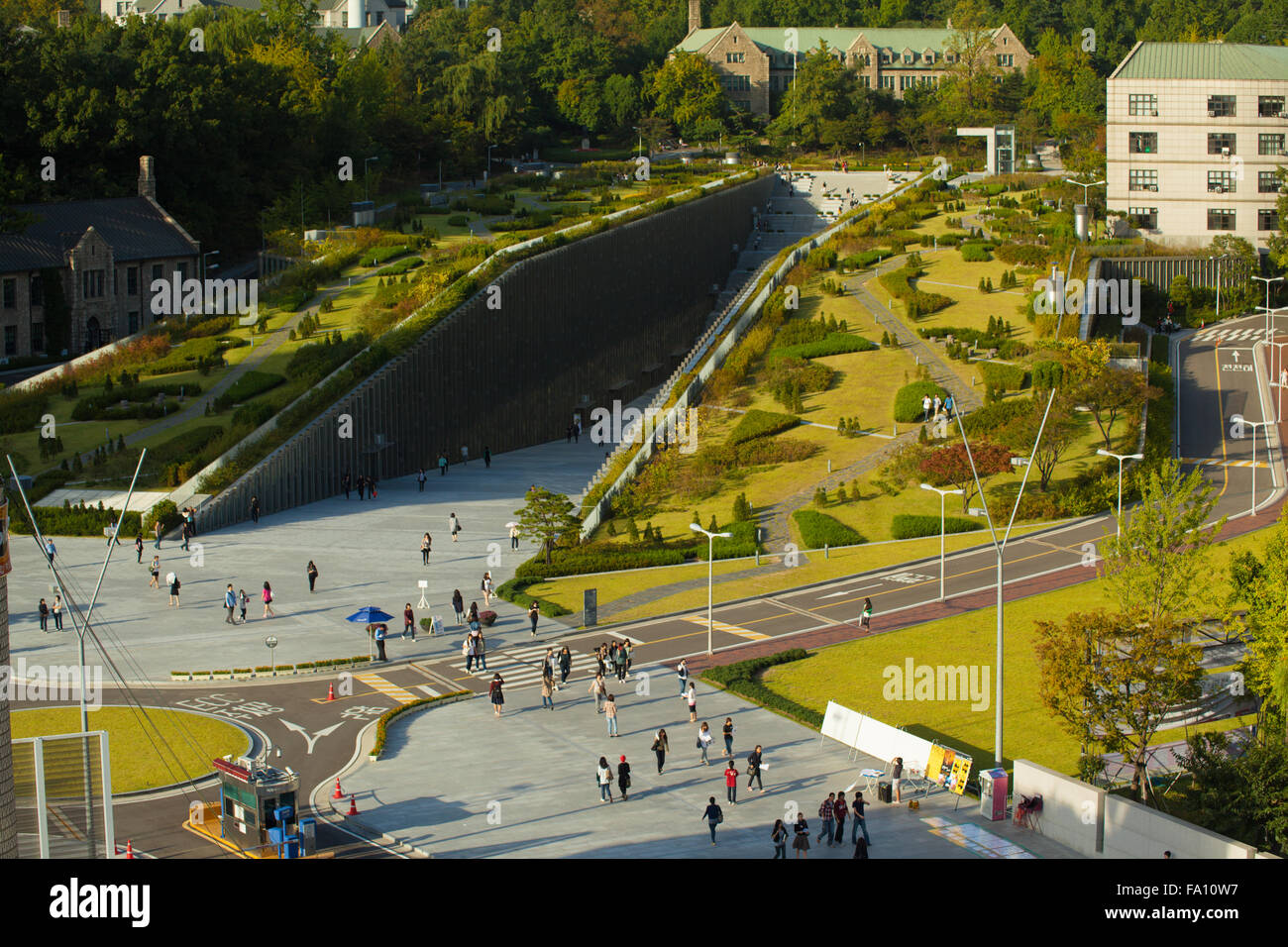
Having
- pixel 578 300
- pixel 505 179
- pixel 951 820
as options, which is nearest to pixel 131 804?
pixel 951 820

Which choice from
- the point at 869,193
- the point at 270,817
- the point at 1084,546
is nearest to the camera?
the point at 270,817

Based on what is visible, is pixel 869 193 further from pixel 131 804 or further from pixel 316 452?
pixel 131 804

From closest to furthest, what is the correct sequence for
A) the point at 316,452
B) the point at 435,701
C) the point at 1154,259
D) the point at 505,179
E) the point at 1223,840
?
the point at 1223,840
the point at 435,701
the point at 316,452
the point at 1154,259
the point at 505,179

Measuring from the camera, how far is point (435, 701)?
48.4 metres

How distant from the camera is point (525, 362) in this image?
91.8 m

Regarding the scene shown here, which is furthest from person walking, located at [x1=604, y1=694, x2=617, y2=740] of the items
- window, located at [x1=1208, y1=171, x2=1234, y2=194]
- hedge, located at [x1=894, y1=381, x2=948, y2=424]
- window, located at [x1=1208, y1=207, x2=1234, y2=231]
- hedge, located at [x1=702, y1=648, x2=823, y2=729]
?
window, located at [x1=1208, y1=171, x2=1234, y2=194]

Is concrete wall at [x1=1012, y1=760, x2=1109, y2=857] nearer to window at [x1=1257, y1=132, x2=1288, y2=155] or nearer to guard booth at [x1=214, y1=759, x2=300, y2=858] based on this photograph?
guard booth at [x1=214, y1=759, x2=300, y2=858]

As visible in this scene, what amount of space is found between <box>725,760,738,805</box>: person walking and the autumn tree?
8.19 meters

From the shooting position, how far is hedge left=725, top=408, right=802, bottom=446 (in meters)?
77.2

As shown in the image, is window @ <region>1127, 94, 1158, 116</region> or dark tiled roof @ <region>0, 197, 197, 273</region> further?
window @ <region>1127, 94, 1158, 116</region>

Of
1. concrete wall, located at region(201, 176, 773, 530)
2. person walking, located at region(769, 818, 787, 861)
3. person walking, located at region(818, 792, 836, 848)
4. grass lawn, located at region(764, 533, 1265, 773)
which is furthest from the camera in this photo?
concrete wall, located at region(201, 176, 773, 530)

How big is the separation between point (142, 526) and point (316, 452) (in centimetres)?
1026

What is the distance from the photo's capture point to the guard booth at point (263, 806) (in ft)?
118

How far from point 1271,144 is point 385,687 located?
74.5m
